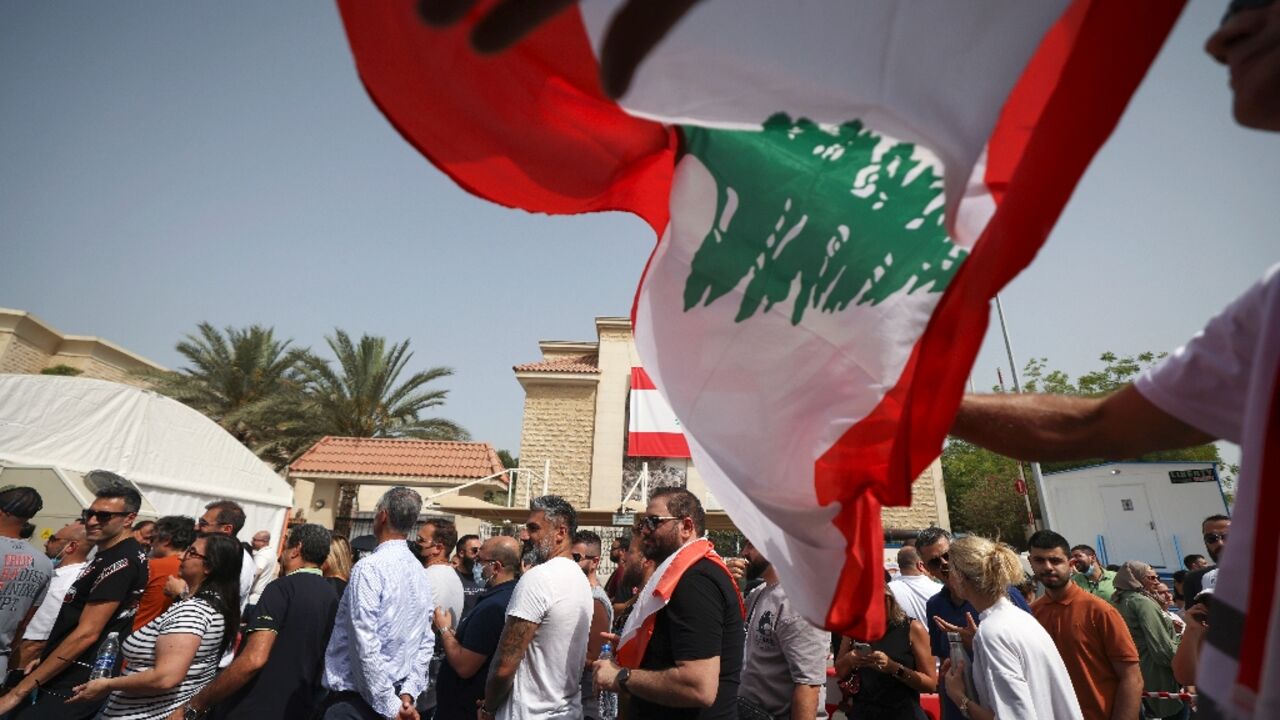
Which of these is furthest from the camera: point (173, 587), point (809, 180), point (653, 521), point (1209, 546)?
point (1209, 546)

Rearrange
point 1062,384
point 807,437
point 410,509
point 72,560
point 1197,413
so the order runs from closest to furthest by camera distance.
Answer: point 1197,413 < point 807,437 < point 410,509 < point 72,560 < point 1062,384

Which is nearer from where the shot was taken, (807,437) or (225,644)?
(807,437)

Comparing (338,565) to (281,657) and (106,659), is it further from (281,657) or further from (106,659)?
(106,659)

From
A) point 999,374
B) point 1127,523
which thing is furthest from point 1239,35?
point 999,374

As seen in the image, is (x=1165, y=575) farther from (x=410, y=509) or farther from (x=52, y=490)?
(x=52, y=490)

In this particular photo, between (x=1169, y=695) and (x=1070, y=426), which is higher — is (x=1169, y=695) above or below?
below

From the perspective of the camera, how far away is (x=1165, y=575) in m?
14.7

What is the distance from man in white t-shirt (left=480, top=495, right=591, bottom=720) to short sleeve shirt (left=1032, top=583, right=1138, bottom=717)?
2.96 metres

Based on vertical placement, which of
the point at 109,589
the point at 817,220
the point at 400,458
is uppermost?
the point at 400,458

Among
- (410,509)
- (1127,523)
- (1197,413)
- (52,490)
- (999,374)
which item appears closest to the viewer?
(1197,413)

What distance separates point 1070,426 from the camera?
1.32 metres

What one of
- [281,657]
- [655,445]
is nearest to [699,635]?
[281,657]

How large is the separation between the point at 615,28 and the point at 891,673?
178 inches

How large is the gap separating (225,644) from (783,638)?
340 centimetres
